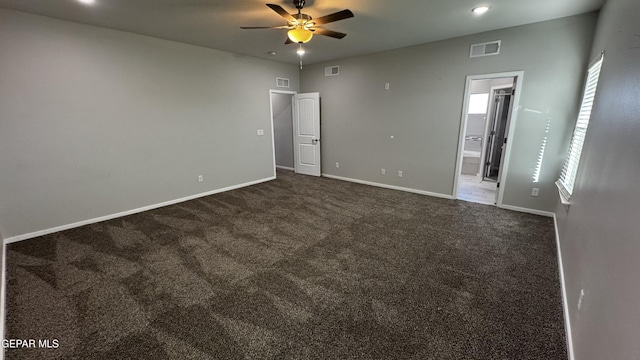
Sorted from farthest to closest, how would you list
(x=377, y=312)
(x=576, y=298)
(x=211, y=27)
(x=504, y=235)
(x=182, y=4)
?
(x=211, y=27) → (x=504, y=235) → (x=182, y=4) → (x=377, y=312) → (x=576, y=298)

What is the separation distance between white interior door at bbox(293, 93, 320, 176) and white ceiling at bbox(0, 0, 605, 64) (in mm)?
2005

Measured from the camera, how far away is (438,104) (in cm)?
455

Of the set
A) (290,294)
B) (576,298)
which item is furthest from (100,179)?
(576,298)

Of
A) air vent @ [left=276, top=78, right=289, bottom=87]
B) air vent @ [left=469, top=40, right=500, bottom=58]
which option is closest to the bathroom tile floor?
air vent @ [left=469, top=40, right=500, bottom=58]

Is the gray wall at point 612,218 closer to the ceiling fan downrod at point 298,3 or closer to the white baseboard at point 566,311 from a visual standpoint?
the white baseboard at point 566,311

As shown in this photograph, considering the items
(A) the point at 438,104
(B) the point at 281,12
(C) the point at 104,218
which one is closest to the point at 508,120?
(A) the point at 438,104

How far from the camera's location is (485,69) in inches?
158

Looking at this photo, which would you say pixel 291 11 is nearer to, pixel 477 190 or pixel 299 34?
pixel 299 34

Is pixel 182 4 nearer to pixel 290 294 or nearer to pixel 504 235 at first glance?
pixel 290 294

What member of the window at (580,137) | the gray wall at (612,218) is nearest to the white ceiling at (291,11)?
the window at (580,137)

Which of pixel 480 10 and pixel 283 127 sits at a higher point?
pixel 480 10

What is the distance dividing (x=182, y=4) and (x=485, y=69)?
14.2ft

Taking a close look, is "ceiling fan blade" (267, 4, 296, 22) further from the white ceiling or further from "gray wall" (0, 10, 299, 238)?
"gray wall" (0, 10, 299, 238)

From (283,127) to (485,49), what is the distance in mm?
4888
